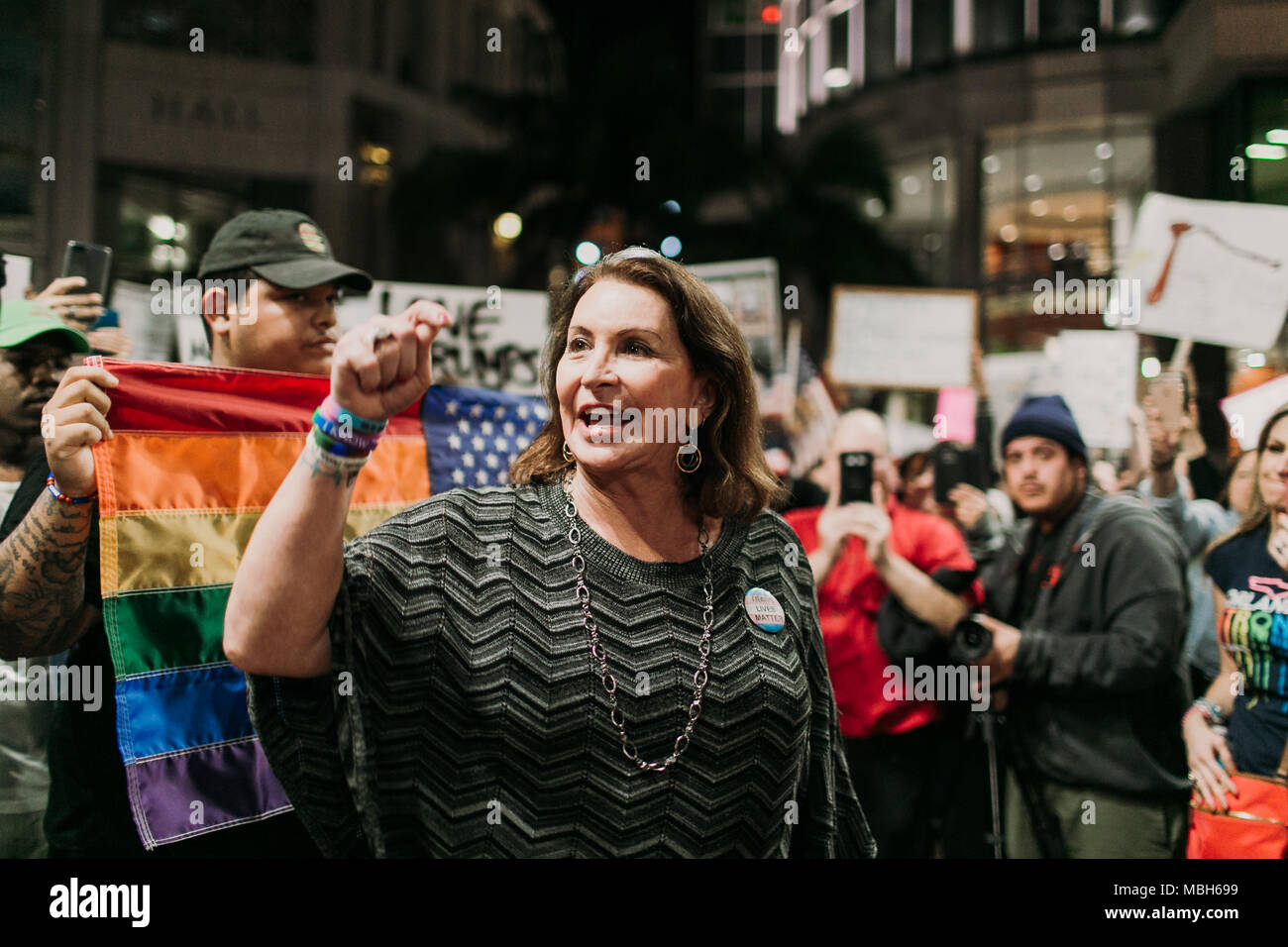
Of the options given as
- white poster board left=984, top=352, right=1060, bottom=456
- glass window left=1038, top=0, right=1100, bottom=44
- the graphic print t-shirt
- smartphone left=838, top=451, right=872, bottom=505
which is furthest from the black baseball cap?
glass window left=1038, top=0, right=1100, bottom=44

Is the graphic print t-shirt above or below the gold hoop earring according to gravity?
below

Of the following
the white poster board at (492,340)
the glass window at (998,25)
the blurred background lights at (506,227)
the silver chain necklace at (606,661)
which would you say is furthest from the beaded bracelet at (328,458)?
the glass window at (998,25)

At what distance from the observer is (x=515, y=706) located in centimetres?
145

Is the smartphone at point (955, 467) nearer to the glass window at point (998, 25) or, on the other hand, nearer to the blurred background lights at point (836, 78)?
the glass window at point (998, 25)

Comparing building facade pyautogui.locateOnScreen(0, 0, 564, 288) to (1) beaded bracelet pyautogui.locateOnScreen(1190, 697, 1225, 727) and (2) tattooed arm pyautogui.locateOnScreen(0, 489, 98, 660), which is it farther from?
(1) beaded bracelet pyautogui.locateOnScreen(1190, 697, 1225, 727)

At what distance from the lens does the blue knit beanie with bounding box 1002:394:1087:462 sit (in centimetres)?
312

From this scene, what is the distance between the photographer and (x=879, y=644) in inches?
130

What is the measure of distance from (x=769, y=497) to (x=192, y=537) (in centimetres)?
123

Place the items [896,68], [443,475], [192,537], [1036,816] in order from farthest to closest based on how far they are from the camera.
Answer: [896,68] < [1036,816] < [443,475] < [192,537]

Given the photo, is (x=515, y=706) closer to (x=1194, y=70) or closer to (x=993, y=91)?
(x=1194, y=70)

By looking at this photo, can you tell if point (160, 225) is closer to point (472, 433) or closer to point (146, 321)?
point (146, 321)

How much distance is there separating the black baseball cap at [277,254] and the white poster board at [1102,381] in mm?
2976

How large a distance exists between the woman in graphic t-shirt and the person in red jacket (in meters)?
0.76
